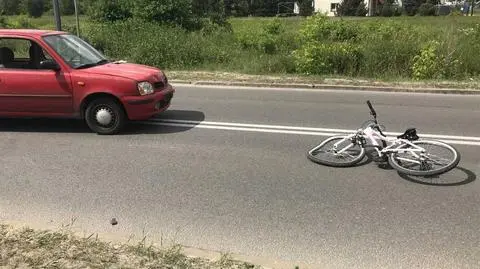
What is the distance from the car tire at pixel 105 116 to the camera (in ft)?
27.2

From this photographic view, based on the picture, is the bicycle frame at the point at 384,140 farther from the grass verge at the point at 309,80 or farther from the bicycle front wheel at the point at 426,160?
the grass verge at the point at 309,80

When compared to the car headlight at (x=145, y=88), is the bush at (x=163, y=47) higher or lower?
higher

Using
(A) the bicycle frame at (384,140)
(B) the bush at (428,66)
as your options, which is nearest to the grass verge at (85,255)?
(A) the bicycle frame at (384,140)

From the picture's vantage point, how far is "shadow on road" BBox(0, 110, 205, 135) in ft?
28.3

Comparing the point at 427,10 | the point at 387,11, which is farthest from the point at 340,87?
the point at 427,10

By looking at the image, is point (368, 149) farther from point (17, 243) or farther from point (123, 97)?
point (17, 243)

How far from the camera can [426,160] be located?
20.4 ft

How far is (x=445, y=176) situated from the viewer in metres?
6.21

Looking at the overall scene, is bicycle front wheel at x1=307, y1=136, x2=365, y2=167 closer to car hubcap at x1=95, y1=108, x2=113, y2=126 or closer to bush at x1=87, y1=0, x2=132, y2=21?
car hubcap at x1=95, y1=108, x2=113, y2=126

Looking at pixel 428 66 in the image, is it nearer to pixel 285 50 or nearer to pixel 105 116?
pixel 285 50

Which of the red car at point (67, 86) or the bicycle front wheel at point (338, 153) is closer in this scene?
the bicycle front wheel at point (338, 153)

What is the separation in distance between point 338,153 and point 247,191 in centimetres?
169

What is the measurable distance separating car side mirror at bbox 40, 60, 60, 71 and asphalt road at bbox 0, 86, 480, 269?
42.4 inches

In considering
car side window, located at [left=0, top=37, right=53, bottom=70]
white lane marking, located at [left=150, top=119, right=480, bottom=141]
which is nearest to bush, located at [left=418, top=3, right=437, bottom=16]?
white lane marking, located at [left=150, top=119, right=480, bottom=141]
